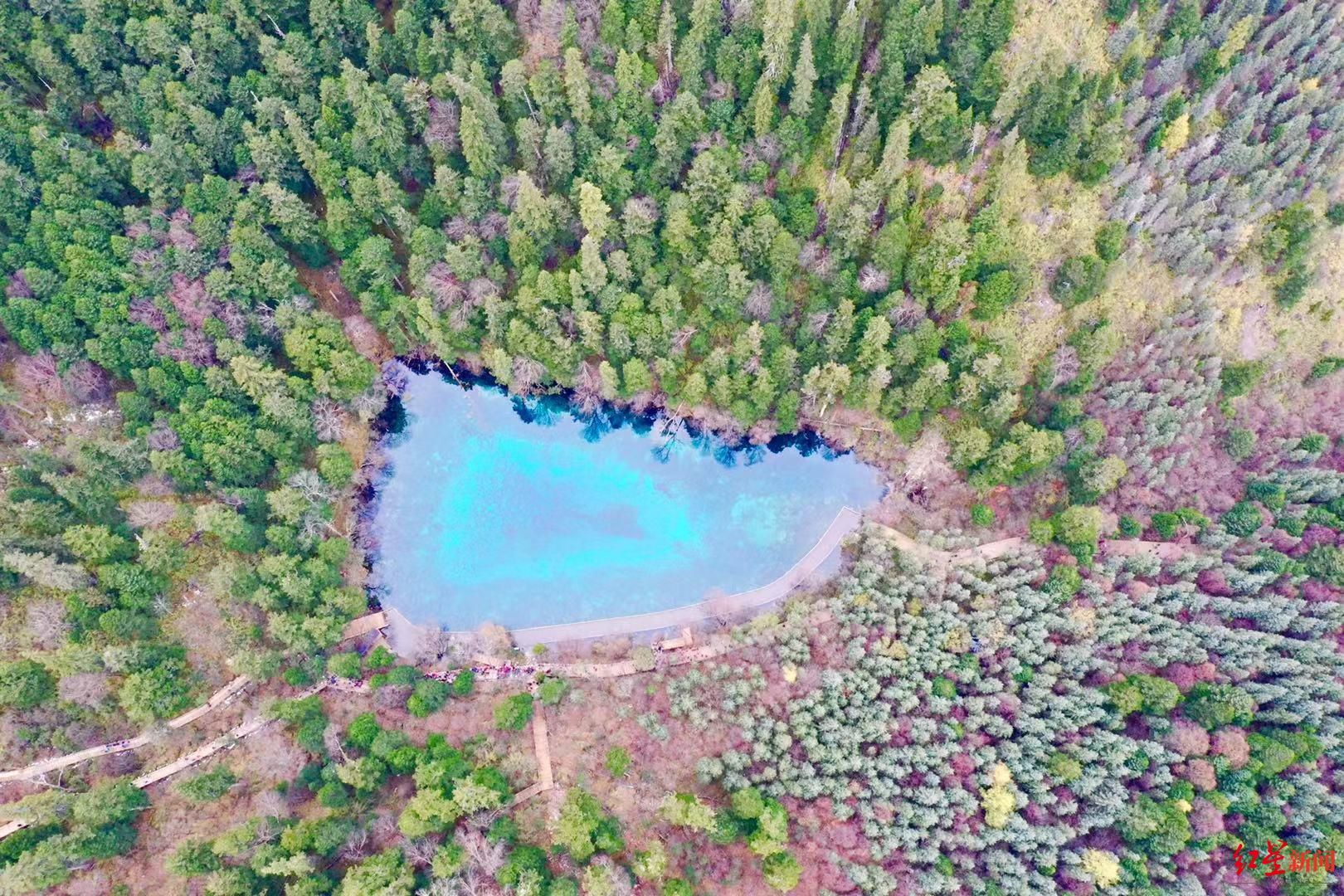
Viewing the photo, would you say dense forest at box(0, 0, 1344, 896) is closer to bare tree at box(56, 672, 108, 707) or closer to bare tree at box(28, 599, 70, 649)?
bare tree at box(56, 672, 108, 707)

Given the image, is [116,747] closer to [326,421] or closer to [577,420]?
[326,421]

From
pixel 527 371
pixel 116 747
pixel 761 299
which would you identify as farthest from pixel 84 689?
Result: pixel 761 299

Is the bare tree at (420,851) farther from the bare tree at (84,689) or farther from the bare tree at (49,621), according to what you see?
the bare tree at (49,621)

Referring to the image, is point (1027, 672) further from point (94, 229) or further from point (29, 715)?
point (94, 229)

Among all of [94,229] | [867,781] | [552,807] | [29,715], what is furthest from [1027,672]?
[94,229]

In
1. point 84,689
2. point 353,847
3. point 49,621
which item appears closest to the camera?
point 353,847

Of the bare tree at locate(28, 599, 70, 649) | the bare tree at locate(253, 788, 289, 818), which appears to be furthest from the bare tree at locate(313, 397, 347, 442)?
the bare tree at locate(253, 788, 289, 818)

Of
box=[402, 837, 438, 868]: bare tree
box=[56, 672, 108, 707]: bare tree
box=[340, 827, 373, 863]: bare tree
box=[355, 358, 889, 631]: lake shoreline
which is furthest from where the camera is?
box=[355, 358, 889, 631]: lake shoreline
